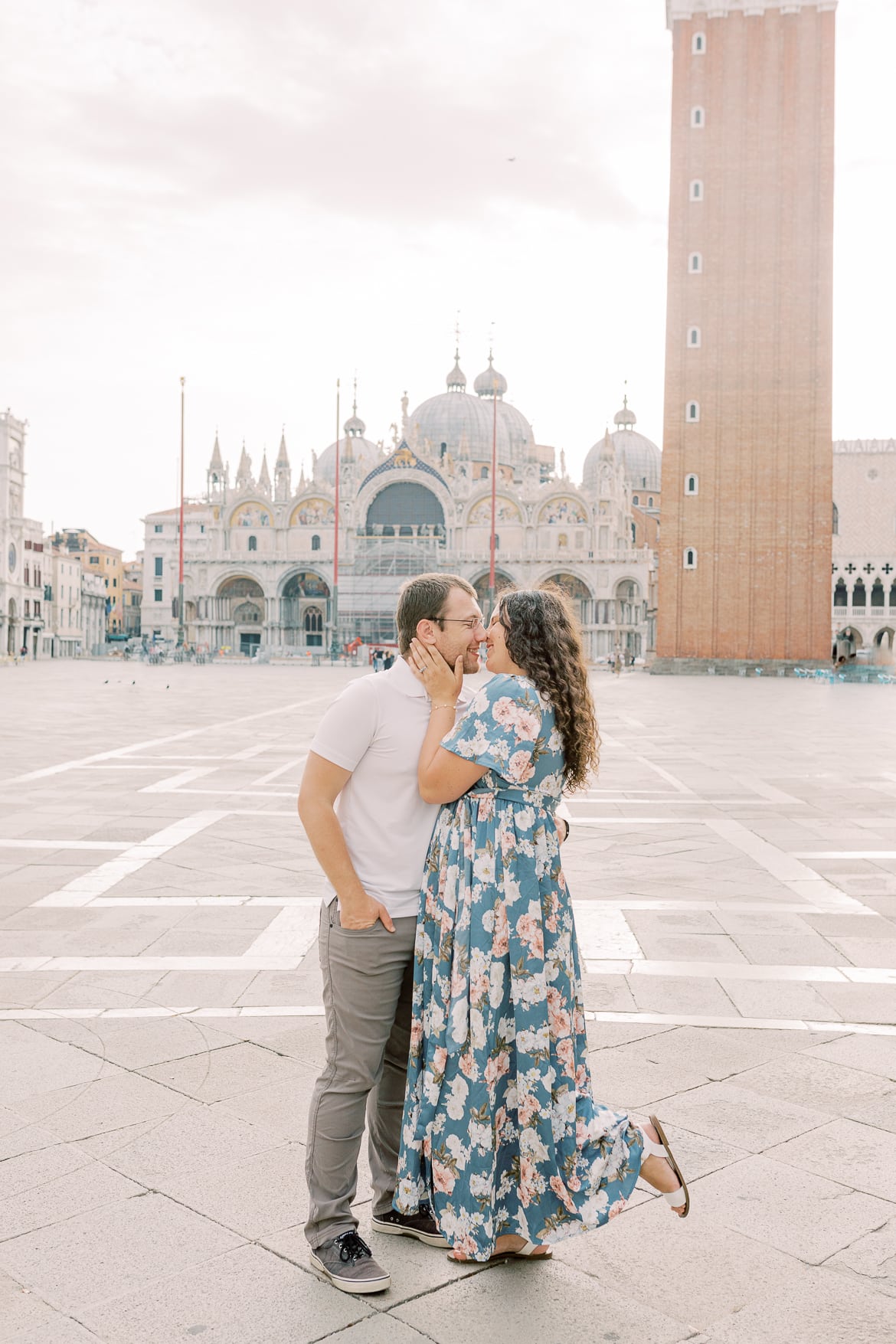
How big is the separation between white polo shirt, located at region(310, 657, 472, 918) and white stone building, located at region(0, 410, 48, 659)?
61901mm

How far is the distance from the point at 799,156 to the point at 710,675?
20857 mm

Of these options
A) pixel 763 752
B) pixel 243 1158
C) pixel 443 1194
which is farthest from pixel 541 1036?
pixel 763 752

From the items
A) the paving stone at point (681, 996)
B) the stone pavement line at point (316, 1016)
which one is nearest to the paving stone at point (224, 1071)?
the stone pavement line at point (316, 1016)

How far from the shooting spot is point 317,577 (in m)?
73.9

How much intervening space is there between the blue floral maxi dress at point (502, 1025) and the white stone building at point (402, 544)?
60915 millimetres

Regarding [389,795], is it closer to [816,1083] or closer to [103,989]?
[816,1083]

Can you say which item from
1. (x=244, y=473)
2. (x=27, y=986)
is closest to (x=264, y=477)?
(x=244, y=473)

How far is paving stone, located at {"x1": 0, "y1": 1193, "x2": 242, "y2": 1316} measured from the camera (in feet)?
7.84

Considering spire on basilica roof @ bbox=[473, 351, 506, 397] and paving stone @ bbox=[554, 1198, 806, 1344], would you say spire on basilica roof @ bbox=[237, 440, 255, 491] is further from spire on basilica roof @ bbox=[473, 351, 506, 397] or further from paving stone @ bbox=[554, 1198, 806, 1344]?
paving stone @ bbox=[554, 1198, 806, 1344]

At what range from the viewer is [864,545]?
214 ft

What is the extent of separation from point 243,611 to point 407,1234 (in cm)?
7472

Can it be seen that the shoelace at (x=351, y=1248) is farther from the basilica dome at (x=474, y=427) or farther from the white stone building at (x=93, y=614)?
the white stone building at (x=93, y=614)

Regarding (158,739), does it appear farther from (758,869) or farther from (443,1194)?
(443,1194)

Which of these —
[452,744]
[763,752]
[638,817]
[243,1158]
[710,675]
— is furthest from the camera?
[710,675]
